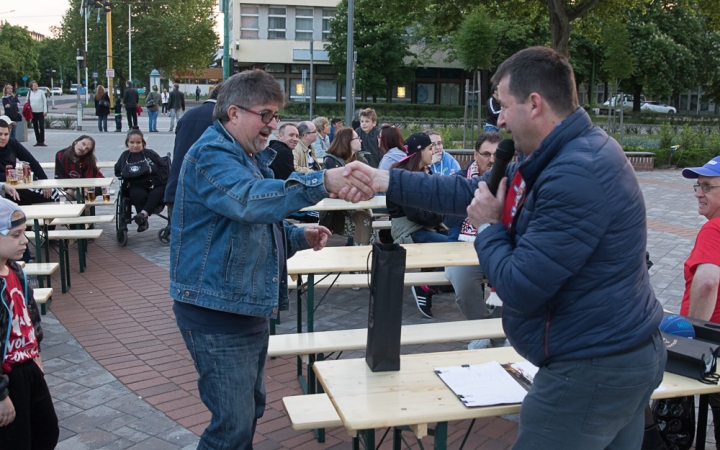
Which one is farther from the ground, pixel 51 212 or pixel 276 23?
pixel 276 23

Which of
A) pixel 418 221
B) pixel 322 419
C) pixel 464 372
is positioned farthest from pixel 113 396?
pixel 418 221

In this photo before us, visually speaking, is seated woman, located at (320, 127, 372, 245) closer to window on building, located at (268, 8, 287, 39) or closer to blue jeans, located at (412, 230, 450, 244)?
blue jeans, located at (412, 230, 450, 244)

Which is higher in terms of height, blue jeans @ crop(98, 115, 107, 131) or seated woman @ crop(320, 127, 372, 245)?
blue jeans @ crop(98, 115, 107, 131)

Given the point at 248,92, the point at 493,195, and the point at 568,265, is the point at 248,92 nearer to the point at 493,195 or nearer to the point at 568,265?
the point at 493,195

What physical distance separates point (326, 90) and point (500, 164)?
158 feet

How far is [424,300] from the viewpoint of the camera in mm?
6430

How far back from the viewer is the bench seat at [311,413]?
315 cm

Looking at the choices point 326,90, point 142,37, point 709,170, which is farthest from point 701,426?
point 142,37

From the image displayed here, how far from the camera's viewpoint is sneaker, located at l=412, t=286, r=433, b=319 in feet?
21.0

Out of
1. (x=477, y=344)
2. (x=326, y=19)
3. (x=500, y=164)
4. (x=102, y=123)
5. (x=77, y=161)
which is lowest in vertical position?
(x=477, y=344)

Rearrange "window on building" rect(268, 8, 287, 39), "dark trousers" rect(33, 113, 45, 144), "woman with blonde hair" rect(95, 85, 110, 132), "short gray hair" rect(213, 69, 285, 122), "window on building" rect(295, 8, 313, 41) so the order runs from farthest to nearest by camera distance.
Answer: "window on building" rect(295, 8, 313, 41) → "window on building" rect(268, 8, 287, 39) → "woman with blonde hair" rect(95, 85, 110, 132) → "dark trousers" rect(33, 113, 45, 144) → "short gray hair" rect(213, 69, 285, 122)

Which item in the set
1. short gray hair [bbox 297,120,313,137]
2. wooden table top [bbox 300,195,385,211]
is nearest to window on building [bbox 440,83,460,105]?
short gray hair [bbox 297,120,313,137]

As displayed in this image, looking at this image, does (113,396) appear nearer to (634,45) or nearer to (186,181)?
(186,181)

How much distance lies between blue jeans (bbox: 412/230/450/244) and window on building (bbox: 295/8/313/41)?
42720 millimetres
